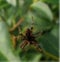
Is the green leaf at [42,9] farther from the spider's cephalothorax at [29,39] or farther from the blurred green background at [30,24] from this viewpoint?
the spider's cephalothorax at [29,39]

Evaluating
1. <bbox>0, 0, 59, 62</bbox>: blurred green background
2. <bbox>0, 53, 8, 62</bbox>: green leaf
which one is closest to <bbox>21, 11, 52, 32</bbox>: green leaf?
<bbox>0, 0, 59, 62</bbox>: blurred green background

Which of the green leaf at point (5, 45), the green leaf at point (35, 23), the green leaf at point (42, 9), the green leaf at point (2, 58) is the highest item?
the green leaf at point (42, 9)

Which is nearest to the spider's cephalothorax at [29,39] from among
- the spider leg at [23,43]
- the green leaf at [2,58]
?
the spider leg at [23,43]

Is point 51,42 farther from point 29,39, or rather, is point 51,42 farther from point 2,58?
point 2,58

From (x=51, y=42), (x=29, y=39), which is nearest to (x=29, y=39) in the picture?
(x=29, y=39)

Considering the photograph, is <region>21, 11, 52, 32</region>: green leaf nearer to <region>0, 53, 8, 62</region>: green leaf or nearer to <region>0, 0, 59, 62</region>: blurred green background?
<region>0, 0, 59, 62</region>: blurred green background

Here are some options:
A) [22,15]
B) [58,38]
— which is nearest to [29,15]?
[22,15]

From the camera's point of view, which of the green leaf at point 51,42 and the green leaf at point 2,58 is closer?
the green leaf at point 2,58
